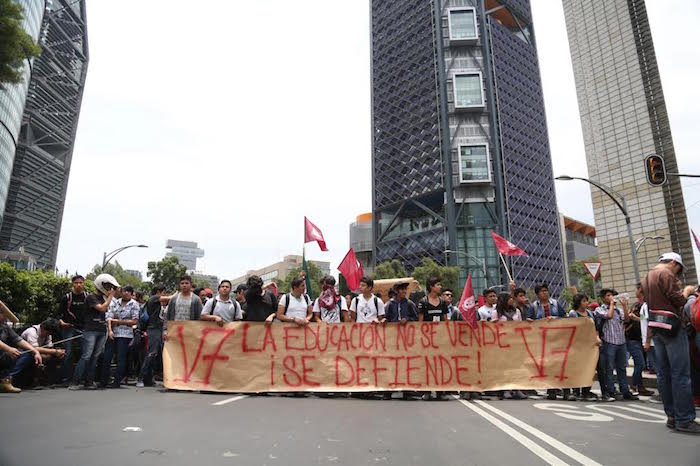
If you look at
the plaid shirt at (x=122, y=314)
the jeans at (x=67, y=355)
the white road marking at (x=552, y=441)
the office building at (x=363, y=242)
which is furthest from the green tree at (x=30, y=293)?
the office building at (x=363, y=242)

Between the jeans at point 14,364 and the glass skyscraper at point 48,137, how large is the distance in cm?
8355

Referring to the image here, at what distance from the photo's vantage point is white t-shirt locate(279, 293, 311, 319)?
730 centimetres

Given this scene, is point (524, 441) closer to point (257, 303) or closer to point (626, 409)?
point (626, 409)

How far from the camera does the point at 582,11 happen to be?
66375mm

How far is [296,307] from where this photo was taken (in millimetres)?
7359

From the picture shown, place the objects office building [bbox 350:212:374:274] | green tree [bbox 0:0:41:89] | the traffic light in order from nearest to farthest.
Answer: the traffic light → green tree [bbox 0:0:41:89] → office building [bbox 350:212:374:274]

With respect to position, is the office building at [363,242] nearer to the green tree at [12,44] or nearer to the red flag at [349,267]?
the green tree at [12,44]

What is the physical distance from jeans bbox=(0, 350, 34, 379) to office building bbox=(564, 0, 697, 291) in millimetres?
63141

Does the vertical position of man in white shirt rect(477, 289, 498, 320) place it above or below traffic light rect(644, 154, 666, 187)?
below

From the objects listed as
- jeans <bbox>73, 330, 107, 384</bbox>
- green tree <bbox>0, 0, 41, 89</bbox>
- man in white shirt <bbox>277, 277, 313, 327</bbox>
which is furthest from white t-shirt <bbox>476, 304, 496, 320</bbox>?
green tree <bbox>0, 0, 41, 89</bbox>

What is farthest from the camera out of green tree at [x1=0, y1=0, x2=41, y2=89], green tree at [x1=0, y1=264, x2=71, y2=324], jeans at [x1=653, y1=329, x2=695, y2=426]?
green tree at [x1=0, y1=0, x2=41, y2=89]

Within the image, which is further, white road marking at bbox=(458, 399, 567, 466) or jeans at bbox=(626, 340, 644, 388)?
jeans at bbox=(626, 340, 644, 388)

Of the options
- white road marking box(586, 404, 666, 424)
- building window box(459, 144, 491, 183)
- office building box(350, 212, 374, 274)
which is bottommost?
white road marking box(586, 404, 666, 424)

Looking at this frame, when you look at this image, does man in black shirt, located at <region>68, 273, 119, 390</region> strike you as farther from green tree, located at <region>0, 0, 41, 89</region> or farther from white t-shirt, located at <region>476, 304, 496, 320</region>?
green tree, located at <region>0, 0, 41, 89</region>
